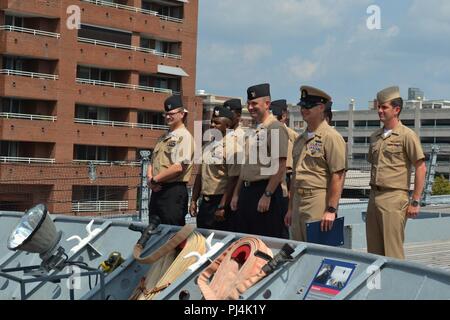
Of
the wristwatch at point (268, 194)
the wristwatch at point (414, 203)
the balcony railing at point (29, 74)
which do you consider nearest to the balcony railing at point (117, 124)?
the balcony railing at point (29, 74)

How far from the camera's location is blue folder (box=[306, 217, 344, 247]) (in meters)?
4.96

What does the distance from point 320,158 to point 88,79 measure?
36.5 metres

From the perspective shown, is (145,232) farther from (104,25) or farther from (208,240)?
(104,25)

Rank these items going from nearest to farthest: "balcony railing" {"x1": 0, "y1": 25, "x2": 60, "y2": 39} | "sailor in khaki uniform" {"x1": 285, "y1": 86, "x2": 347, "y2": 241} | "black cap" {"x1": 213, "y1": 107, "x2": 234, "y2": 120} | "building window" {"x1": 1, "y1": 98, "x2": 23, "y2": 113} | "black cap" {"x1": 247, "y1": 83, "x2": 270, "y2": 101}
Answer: "sailor in khaki uniform" {"x1": 285, "y1": 86, "x2": 347, "y2": 241} < "black cap" {"x1": 247, "y1": 83, "x2": 270, "y2": 101} < "black cap" {"x1": 213, "y1": 107, "x2": 234, "y2": 120} < "balcony railing" {"x1": 0, "y1": 25, "x2": 60, "y2": 39} < "building window" {"x1": 1, "y1": 98, "x2": 23, "y2": 113}

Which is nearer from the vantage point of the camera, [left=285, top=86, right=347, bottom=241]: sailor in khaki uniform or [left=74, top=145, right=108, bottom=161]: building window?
[left=285, top=86, right=347, bottom=241]: sailor in khaki uniform

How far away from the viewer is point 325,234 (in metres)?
4.97

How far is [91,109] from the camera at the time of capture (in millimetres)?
41062

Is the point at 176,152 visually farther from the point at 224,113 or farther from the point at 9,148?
the point at 9,148

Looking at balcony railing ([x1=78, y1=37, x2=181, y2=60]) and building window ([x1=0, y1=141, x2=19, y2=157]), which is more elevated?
balcony railing ([x1=78, y1=37, x2=181, y2=60])

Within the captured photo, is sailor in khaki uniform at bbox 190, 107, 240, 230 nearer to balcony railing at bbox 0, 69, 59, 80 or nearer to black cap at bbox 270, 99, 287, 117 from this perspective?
black cap at bbox 270, 99, 287, 117

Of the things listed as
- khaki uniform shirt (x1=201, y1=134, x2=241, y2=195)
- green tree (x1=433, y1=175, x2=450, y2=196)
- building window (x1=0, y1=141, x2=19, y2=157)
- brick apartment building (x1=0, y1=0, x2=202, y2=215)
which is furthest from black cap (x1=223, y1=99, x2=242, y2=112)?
building window (x1=0, y1=141, x2=19, y2=157)

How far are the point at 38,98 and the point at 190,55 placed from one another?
11.2m

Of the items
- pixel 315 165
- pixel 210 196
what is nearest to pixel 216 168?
pixel 210 196

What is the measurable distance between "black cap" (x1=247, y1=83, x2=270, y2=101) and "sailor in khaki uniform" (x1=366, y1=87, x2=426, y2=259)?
89 centimetres
